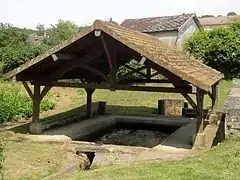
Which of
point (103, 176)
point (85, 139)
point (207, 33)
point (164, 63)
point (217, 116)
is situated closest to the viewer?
point (103, 176)

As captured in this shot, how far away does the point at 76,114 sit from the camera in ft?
53.1

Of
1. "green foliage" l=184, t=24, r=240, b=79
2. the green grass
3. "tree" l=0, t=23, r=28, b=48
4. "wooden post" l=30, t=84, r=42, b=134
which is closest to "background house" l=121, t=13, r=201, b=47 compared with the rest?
"green foliage" l=184, t=24, r=240, b=79

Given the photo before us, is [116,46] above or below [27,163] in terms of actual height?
above

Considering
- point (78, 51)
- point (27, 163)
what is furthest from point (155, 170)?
point (78, 51)

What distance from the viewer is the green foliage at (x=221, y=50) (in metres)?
28.2

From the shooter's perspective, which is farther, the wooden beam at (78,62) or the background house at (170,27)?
the background house at (170,27)

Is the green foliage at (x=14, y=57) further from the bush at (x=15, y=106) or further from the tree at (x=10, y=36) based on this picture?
the tree at (x=10, y=36)

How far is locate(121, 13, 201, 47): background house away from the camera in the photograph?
1607 inches

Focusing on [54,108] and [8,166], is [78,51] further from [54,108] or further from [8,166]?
[54,108]

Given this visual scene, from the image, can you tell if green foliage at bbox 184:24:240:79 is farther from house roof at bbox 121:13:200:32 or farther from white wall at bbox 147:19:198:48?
house roof at bbox 121:13:200:32

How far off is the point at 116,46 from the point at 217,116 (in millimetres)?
5234

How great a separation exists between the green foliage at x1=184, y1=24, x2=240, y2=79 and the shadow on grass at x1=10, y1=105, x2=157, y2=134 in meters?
11.0

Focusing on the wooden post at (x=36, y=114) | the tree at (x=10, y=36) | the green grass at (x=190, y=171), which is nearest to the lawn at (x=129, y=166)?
the green grass at (x=190, y=171)

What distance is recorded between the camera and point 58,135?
1251cm
